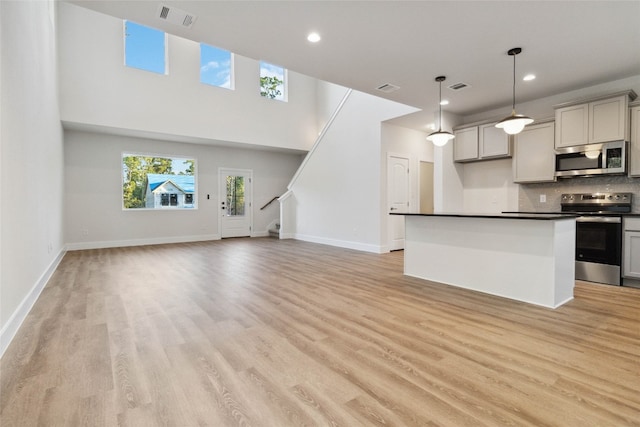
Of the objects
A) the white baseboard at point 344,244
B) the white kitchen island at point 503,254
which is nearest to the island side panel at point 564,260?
the white kitchen island at point 503,254

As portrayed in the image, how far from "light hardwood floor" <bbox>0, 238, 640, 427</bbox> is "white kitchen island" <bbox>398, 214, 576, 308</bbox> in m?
0.24

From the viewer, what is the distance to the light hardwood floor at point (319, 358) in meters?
1.57

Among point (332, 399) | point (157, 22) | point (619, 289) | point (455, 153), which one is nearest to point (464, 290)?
point (619, 289)

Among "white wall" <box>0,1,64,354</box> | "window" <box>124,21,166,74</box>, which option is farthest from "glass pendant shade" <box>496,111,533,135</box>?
"window" <box>124,21,166,74</box>

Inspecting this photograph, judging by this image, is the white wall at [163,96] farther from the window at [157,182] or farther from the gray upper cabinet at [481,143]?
the gray upper cabinet at [481,143]

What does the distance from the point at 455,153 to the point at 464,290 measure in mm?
3317

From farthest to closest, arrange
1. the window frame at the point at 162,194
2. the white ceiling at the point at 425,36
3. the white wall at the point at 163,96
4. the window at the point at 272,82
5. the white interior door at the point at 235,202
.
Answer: the window at the point at 272,82 → the white interior door at the point at 235,202 → the window frame at the point at 162,194 → the white wall at the point at 163,96 → the white ceiling at the point at 425,36

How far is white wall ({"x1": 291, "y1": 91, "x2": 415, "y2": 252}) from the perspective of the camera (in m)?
6.50

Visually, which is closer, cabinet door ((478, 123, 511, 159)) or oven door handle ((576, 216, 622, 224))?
oven door handle ((576, 216, 622, 224))

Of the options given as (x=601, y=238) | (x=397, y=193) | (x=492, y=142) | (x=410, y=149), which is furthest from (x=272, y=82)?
(x=601, y=238)

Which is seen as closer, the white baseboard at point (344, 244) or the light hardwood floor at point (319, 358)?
the light hardwood floor at point (319, 358)

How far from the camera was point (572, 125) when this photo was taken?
4.50 m

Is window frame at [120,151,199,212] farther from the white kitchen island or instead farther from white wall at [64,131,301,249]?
the white kitchen island

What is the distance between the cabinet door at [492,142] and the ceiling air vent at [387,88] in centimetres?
200
